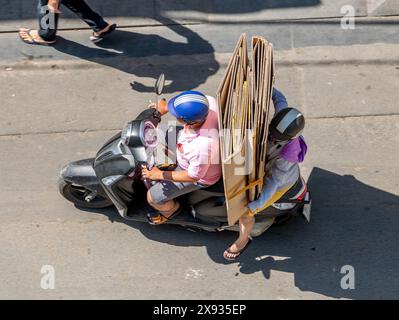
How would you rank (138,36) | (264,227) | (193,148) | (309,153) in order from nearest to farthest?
(193,148), (264,227), (309,153), (138,36)

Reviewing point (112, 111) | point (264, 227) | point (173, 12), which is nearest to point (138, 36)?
point (173, 12)

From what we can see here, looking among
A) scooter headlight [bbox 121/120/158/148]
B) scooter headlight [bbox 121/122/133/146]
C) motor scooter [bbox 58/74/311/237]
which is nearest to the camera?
scooter headlight [bbox 121/120/158/148]

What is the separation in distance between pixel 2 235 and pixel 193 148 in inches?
90.3

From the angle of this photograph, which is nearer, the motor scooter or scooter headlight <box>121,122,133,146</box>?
scooter headlight <box>121,122,133,146</box>

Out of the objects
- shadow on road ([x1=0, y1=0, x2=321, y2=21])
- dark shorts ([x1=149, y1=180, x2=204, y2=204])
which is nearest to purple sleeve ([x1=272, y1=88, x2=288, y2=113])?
dark shorts ([x1=149, y1=180, x2=204, y2=204])

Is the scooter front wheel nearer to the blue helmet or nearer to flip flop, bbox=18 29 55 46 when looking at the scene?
the blue helmet

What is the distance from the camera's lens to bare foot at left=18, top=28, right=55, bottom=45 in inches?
301

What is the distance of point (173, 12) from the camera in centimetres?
797

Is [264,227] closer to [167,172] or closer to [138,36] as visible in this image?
[167,172]

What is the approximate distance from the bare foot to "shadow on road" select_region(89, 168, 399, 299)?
8.08 feet

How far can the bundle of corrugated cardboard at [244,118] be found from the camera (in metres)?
4.89

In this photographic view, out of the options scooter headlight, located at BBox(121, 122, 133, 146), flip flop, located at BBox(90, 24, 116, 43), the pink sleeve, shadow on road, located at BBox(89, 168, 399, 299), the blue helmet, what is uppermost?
flip flop, located at BBox(90, 24, 116, 43)

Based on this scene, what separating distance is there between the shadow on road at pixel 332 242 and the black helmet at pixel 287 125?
4.89 ft

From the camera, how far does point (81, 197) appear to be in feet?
20.7
